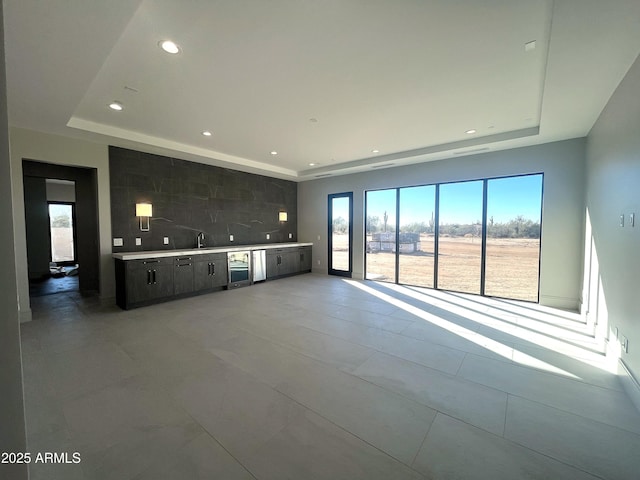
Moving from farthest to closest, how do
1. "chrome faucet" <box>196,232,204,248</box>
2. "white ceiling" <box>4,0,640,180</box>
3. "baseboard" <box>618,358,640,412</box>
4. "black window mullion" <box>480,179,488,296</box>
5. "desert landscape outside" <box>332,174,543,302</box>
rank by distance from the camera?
1. "chrome faucet" <box>196,232,204,248</box>
2. "black window mullion" <box>480,179,488,296</box>
3. "desert landscape outside" <box>332,174,543,302</box>
4. "baseboard" <box>618,358,640,412</box>
5. "white ceiling" <box>4,0,640,180</box>

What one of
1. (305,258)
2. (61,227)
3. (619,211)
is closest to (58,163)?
(305,258)

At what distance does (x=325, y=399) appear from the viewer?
227cm

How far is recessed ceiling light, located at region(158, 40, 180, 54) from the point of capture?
2.40 m

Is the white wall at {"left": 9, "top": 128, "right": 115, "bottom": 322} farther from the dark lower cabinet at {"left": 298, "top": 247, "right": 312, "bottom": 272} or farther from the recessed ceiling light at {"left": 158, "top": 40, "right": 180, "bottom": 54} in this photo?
the dark lower cabinet at {"left": 298, "top": 247, "right": 312, "bottom": 272}

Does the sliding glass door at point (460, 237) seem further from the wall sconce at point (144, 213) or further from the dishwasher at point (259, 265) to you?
the wall sconce at point (144, 213)

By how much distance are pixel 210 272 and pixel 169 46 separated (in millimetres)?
4343

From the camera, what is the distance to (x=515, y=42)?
239 centimetres

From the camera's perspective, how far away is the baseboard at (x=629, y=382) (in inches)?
87.3

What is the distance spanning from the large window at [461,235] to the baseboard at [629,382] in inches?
111

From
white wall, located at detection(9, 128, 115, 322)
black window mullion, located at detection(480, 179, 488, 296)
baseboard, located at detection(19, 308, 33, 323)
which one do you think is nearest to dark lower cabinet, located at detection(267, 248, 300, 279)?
white wall, located at detection(9, 128, 115, 322)

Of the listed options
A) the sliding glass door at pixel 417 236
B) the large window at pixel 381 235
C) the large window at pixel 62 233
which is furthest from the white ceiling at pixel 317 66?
the large window at pixel 62 233

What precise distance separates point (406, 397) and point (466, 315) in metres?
2.68

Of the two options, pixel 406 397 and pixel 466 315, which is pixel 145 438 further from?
pixel 466 315

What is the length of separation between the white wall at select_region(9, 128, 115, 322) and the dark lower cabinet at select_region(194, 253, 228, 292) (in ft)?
4.79
